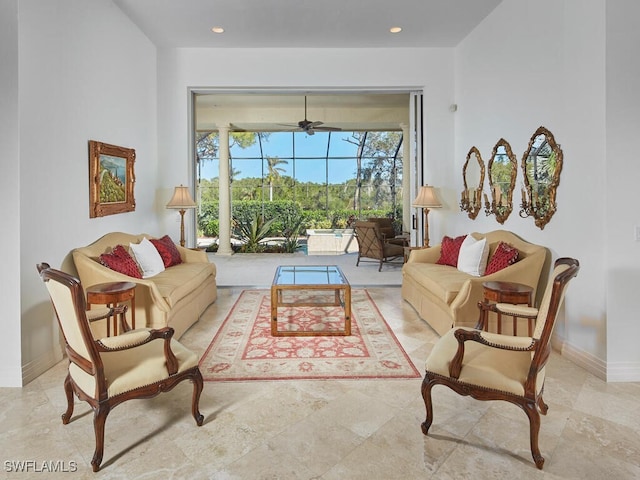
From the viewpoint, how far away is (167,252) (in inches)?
205

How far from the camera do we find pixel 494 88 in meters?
5.03

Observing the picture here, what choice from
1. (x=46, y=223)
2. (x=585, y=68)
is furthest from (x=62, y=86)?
(x=585, y=68)

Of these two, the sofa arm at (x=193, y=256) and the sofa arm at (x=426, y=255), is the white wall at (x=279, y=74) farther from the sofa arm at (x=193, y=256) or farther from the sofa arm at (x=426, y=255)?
the sofa arm at (x=426, y=255)

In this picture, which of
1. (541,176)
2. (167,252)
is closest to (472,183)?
(541,176)

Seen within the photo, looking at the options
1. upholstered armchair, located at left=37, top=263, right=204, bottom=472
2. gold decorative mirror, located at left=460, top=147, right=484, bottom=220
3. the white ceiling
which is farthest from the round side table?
gold decorative mirror, located at left=460, top=147, right=484, bottom=220

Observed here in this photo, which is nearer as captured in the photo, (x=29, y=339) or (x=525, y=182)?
(x=29, y=339)

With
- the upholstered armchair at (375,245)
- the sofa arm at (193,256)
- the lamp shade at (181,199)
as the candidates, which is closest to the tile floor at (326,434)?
the sofa arm at (193,256)

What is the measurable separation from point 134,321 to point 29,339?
2.50 ft

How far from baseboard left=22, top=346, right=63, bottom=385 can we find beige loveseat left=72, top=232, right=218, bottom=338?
0.59 meters

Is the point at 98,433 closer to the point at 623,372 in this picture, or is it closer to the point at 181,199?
the point at 623,372

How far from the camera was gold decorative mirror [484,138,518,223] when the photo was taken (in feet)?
15.4

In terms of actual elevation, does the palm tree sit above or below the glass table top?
above

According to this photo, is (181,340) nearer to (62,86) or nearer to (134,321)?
(134,321)

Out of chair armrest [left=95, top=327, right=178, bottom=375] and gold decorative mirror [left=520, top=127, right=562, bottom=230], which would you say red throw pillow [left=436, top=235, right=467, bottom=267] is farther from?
chair armrest [left=95, top=327, right=178, bottom=375]
